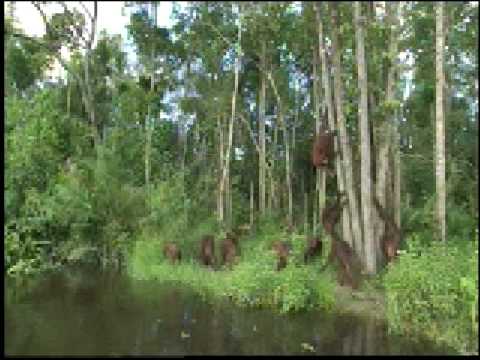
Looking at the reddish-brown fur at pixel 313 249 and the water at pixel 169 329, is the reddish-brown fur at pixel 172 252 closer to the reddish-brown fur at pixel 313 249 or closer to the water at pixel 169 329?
the water at pixel 169 329

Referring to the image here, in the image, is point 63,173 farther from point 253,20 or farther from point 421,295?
point 421,295

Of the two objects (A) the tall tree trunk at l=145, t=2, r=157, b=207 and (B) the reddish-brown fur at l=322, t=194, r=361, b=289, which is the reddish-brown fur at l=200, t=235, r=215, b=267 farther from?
(A) the tall tree trunk at l=145, t=2, r=157, b=207

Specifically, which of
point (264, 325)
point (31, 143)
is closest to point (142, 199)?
point (31, 143)

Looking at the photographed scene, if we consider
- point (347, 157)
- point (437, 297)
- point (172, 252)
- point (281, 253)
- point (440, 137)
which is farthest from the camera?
point (172, 252)

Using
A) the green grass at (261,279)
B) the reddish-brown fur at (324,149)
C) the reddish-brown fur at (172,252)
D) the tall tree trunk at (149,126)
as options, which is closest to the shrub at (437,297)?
the green grass at (261,279)

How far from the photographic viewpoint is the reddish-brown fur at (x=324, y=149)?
1387 centimetres

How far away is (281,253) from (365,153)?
2.78 meters

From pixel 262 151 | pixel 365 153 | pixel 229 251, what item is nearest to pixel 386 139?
pixel 365 153

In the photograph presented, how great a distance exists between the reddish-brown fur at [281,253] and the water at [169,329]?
1.50 metres

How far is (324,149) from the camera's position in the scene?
13.9 metres

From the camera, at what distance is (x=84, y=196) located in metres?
20.3

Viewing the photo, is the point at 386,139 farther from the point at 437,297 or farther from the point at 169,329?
the point at 169,329

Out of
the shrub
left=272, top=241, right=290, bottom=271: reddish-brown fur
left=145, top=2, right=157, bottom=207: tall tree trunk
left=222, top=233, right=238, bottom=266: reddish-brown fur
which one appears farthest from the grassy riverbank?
left=145, top=2, right=157, bottom=207: tall tree trunk

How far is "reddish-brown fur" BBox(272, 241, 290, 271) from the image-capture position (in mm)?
13817
